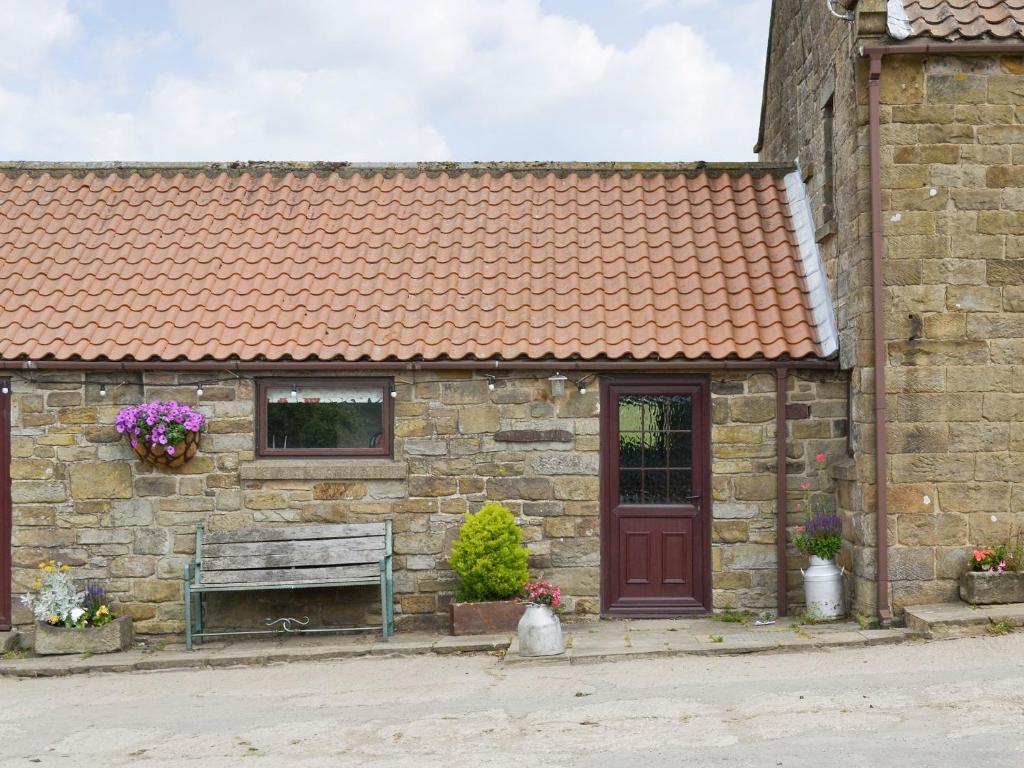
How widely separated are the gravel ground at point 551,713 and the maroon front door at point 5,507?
1333mm

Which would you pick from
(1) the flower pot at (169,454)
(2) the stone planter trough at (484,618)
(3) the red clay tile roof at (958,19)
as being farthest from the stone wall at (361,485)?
(3) the red clay tile roof at (958,19)

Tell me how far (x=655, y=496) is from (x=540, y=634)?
2.05 m

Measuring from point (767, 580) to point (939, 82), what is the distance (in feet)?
14.6

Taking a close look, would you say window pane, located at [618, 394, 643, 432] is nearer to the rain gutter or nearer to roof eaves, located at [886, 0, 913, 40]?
the rain gutter

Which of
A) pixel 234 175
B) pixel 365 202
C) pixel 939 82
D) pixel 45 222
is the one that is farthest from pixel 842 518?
pixel 45 222

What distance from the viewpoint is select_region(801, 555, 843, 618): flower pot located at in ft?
30.6

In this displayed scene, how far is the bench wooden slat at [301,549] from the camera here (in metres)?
9.59

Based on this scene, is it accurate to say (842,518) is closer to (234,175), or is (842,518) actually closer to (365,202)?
(365,202)

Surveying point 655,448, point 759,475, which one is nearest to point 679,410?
point 655,448

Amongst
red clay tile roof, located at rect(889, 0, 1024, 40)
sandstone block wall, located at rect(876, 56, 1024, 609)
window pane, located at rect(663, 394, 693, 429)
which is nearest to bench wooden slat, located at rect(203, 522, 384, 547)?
window pane, located at rect(663, 394, 693, 429)

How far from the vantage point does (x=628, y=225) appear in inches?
451

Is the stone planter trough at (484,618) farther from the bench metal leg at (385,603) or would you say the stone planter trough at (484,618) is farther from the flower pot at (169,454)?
the flower pot at (169,454)

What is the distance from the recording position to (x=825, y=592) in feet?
30.6

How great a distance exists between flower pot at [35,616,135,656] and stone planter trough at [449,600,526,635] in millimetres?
2946
